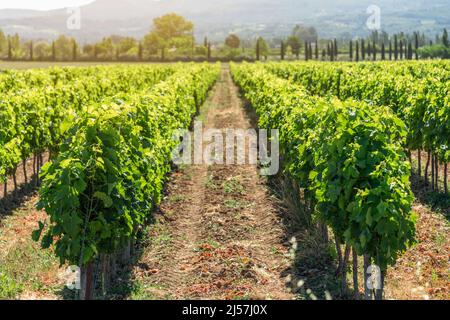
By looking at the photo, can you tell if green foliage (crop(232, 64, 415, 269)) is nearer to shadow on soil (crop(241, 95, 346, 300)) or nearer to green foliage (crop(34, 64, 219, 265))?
shadow on soil (crop(241, 95, 346, 300))

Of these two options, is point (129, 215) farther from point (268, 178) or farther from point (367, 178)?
point (268, 178)

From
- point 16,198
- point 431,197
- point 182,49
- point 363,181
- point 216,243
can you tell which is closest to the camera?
point 363,181

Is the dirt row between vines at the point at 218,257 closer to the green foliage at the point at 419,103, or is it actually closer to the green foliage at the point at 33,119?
the green foliage at the point at 33,119

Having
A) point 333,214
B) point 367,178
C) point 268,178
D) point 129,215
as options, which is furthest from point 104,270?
point 268,178

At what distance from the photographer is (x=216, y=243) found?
10750 millimetres

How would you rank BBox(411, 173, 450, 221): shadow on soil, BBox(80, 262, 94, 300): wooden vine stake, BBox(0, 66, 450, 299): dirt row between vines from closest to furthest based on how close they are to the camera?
BBox(80, 262, 94, 300): wooden vine stake → BBox(0, 66, 450, 299): dirt row between vines → BBox(411, 173, 450, 221): shadow on soil

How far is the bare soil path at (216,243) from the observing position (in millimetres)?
8828

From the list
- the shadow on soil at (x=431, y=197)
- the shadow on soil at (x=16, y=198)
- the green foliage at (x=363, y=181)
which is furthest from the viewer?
the shadow on soil at (x=16, y=198)

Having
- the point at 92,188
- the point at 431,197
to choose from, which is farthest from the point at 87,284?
the point at 431,197

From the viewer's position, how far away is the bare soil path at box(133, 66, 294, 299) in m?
8.83

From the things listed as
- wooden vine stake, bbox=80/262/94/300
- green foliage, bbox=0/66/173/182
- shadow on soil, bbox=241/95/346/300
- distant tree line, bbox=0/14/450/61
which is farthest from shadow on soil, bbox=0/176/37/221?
distant tree line, bbox=0/14/450/61

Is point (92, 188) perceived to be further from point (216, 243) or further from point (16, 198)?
point (16, 198)

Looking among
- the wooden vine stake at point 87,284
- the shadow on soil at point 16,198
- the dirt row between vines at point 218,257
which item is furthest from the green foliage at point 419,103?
the shadow on soil at point 16,198

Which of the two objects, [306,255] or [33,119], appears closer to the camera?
[306,255]
